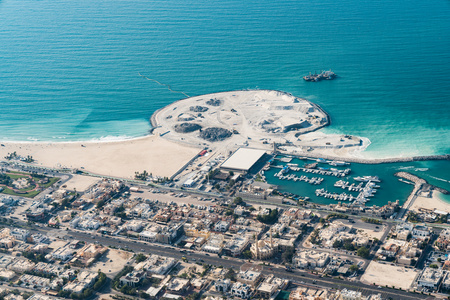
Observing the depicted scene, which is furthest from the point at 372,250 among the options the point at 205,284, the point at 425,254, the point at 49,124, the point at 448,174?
the point at 49,124

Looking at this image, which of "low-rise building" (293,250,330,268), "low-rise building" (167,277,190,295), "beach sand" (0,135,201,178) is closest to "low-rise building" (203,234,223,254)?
"low-rise building" (167,277,190,295)

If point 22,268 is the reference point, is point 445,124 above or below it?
above

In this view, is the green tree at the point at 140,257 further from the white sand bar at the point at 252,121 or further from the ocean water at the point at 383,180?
the white sand bar at the point at 252,121

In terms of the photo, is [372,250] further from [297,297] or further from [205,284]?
[205,284]

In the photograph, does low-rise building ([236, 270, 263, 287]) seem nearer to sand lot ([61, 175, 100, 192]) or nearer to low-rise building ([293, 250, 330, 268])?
low-rise building ([293, 250, 330, 268])

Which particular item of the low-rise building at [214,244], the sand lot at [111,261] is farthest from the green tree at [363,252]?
the sand lot at [111,261]

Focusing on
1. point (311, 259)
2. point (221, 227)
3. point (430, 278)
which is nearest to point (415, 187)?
point (430, 278)

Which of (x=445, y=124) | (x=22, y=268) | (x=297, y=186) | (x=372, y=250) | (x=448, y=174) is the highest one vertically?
(x=445, y=124)
